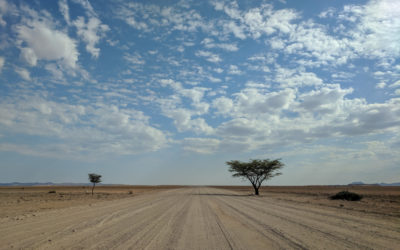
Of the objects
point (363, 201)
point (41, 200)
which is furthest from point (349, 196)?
point (41, 200)

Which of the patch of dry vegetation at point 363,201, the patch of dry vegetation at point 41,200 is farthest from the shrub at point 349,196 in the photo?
the patch of dry vegetation at point 41,200

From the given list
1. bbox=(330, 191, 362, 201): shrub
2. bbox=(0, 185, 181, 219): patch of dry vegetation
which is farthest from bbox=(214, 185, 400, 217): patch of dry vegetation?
bbox=(0, 185, 181, 219): patch of dry vegetation

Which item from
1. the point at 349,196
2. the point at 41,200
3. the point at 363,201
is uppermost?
the point at 349,196

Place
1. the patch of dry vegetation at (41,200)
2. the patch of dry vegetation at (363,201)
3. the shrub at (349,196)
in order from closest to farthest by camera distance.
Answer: the patch of dry vegetation at (41,200) < the patch of dry vegetation at (363,201) < the shrub at (349,196)

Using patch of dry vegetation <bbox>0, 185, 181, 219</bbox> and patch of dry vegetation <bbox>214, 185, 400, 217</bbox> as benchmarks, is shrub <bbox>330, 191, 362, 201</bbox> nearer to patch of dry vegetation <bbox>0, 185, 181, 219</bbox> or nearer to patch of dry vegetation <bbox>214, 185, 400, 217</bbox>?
patch of dry vegetation <bbox>214, 185, 400, 217</bbox>

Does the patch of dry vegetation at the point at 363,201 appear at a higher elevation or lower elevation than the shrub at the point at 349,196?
lower

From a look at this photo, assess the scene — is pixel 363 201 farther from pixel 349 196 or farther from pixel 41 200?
pixel 41 200

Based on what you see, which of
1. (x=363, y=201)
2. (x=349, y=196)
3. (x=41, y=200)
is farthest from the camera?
(x=41, y=200)

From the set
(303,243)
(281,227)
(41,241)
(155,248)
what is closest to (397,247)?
(303,243)

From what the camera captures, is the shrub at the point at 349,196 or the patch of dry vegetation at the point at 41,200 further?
the shrub at the point at 349,196

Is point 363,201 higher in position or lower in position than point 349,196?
Answer: lower

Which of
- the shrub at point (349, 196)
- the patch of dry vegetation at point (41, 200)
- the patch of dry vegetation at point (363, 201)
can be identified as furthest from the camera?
the shrub at point (349, 196)

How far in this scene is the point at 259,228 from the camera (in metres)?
11.2

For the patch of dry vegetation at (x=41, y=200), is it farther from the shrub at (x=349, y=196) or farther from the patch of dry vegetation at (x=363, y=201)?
the shrub at (x=349, y=196)
